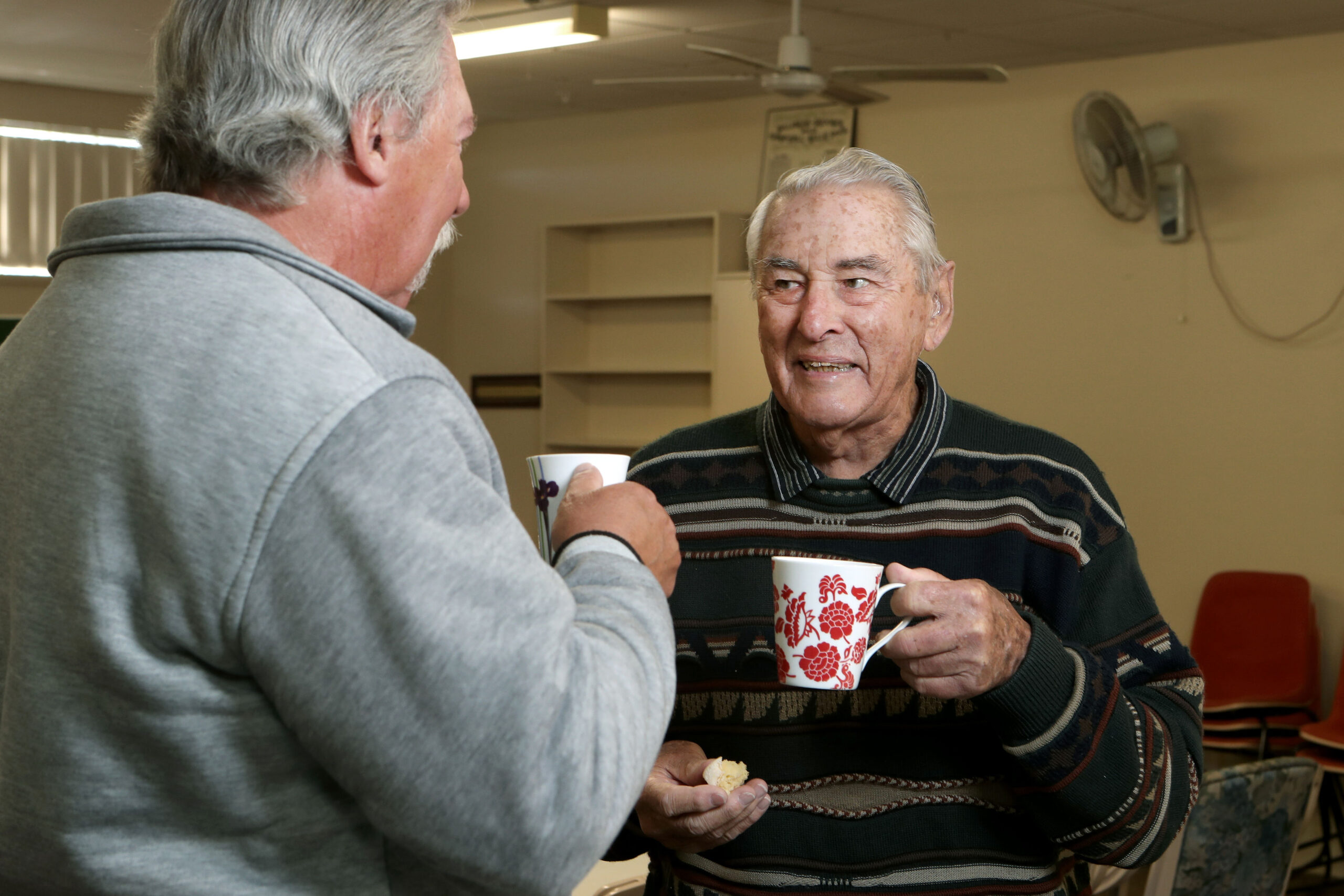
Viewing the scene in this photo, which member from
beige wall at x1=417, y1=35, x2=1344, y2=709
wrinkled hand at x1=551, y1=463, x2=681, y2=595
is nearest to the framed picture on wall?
beige wall at x1=417, y1=35, x2=1344, y2=709

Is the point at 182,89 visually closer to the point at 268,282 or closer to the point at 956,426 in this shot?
the point at 268,282

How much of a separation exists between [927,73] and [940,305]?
9.27 ft

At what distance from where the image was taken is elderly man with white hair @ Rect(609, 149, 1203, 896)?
4.18 feet

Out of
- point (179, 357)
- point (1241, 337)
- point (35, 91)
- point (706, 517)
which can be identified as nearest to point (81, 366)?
point (179, 357)

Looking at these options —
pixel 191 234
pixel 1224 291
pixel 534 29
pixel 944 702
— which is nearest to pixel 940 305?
pixel 944 702

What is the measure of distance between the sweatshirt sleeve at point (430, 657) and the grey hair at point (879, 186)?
85 centimetres

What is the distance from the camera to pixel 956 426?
155 centimetres

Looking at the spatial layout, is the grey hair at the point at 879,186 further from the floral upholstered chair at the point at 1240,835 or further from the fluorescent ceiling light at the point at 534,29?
the fluorescent ceiling light at the point at 534,29

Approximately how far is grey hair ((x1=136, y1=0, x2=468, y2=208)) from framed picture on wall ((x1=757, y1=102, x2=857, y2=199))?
→ 5.63 meters

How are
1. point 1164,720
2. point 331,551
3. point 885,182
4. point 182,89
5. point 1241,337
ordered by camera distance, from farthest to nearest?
point 1241,337 → point 885,182 → point 1164,720 → point 182,89 → point 331,551

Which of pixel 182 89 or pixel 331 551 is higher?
pixel 182 89

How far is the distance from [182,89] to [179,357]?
0.25m

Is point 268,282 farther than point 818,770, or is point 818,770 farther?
point 818,770

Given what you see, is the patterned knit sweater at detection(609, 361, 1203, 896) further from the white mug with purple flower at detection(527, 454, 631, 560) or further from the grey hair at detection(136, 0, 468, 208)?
the grey hair at detection(136, 0, 468, 208)
